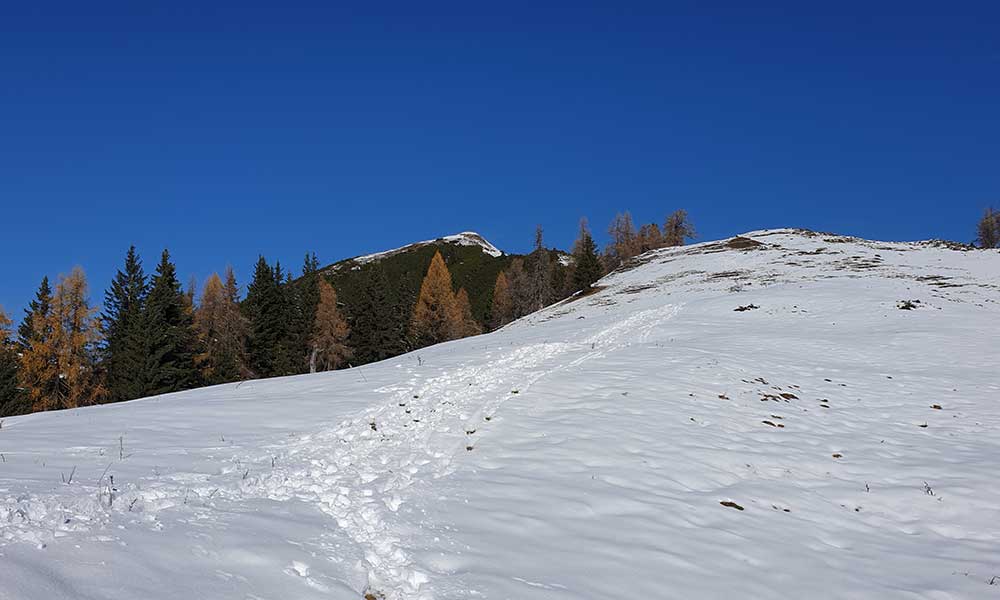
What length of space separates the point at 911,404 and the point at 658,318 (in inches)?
653

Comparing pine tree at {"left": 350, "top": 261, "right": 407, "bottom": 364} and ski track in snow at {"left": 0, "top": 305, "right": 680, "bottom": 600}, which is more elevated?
pine tree at {"left": 350, "top": 261, "right": 407, "bottom": 364}

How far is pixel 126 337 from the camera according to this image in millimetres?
37469

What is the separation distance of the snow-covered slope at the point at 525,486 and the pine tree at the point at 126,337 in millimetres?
27432

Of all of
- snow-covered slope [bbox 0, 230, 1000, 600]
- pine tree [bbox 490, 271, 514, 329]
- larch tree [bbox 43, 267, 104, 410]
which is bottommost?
snow-covered slope [bbox 0, 230, 1000, 600]

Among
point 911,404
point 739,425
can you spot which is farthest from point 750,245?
point 739,425

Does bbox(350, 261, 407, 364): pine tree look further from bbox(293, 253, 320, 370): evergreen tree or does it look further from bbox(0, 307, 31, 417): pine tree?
bbox(0, 307, 31, 417): pine tree

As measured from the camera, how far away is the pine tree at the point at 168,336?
3609 centimetres

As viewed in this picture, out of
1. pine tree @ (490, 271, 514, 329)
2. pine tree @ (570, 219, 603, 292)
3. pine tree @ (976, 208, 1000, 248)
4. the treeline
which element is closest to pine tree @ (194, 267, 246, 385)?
the treeline

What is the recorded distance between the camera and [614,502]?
6.43m

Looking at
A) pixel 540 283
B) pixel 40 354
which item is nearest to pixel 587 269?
pixel 540 283

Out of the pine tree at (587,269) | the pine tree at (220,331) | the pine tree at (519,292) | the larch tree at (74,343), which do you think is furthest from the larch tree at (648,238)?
the larch tree at (74,343)

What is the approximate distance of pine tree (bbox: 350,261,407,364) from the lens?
62344 millimetres

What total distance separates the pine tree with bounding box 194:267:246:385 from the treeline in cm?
14

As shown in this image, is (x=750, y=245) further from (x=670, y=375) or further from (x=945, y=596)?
(x=945, y=596)
